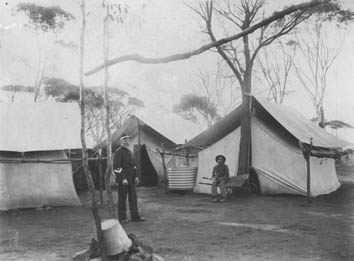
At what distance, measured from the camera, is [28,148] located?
33.9 ft

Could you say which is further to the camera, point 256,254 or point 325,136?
point 325,136

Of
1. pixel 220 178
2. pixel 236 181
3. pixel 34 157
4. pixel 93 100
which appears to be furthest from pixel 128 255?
pixel 93 100

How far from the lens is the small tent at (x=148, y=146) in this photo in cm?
1753

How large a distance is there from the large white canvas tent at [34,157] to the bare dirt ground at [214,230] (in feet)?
1.38

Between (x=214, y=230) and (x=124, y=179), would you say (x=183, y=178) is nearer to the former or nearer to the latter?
(x=124, y=179)

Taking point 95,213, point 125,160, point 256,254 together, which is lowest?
point 256,254

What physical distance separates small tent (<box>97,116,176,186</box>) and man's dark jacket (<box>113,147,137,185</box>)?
30.1ft

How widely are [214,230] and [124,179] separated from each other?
1.82 metres

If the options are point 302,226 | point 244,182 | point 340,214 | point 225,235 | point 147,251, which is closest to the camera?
point 147,251

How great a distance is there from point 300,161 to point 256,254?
6601 millimetres

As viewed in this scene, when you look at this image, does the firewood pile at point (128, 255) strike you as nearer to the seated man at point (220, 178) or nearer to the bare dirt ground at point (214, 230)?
the bare dirt ground at point (214, 230)

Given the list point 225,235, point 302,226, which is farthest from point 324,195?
point 225,235

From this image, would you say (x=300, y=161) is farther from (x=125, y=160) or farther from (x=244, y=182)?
(x=125, y=160)

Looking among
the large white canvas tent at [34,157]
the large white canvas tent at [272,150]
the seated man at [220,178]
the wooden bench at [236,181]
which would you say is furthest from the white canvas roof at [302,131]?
the large white canvas tent at [34,157]
